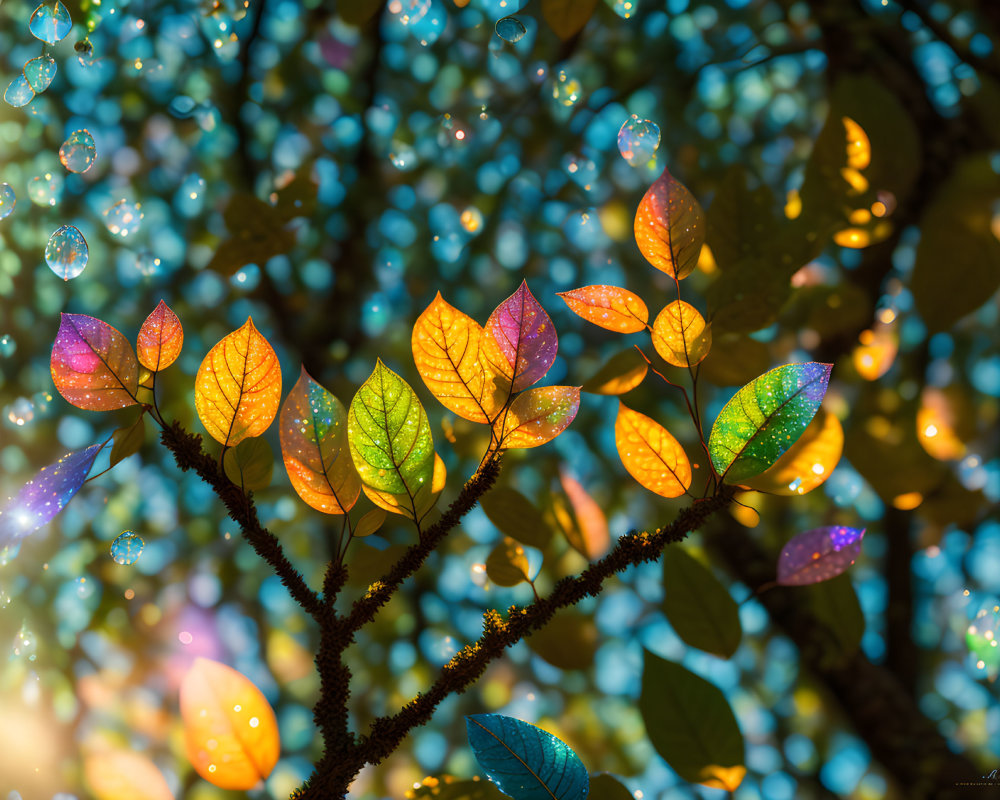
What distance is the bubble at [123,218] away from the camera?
16.5 inches

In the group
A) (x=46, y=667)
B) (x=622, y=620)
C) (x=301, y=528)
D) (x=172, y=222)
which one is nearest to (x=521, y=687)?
(x=622, y=620)

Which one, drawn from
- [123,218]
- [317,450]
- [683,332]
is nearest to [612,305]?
[683,332]

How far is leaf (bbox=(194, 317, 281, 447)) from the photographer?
0.24 meters

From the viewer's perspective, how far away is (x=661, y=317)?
25cm

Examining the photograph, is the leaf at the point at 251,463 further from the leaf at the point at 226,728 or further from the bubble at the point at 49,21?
the bubble at the point at 49,21

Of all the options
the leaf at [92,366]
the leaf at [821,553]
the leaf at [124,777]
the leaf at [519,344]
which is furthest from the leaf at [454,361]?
the leaf at [124,777]

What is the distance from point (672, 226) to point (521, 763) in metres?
0.24

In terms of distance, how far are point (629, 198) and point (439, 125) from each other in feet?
0.54

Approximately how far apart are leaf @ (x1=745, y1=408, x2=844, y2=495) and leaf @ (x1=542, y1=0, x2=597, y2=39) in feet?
1.11

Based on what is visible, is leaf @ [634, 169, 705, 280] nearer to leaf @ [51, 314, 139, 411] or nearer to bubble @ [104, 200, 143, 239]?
leaf @ [51, 314, 139, 411]

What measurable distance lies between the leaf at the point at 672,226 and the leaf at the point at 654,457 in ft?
0.24

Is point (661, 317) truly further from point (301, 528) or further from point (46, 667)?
point (46, 667)

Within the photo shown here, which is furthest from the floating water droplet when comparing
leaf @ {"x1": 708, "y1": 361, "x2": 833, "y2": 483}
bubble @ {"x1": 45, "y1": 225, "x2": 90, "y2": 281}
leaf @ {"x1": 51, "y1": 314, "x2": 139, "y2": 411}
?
leaf @ {"x1": 708, "y1": 361, "x2": 833, "y2": 483}

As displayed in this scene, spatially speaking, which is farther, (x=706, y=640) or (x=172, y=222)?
(x=172, y=222)
